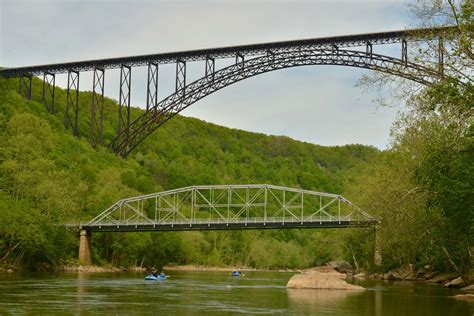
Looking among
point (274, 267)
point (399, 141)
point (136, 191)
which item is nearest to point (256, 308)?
point (399, 141)

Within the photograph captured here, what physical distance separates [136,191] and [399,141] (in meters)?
50.0

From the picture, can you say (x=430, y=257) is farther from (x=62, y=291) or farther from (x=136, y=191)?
(x=136, y=191)

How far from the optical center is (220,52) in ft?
237

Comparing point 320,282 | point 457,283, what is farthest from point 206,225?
point 457,283

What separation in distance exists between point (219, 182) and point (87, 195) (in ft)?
213

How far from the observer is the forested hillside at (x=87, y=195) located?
6406 centimetres

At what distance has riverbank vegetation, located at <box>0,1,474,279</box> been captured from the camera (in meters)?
28.4

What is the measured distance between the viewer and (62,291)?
38.7m

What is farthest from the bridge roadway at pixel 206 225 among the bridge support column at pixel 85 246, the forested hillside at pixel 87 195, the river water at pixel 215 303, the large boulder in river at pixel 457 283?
the river water at pixel 215 303

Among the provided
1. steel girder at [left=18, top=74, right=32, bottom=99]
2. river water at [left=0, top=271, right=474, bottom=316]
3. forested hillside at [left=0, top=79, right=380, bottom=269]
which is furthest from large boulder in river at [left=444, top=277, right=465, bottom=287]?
steel girder at [left=18, top=74, right=32, bottom=99]

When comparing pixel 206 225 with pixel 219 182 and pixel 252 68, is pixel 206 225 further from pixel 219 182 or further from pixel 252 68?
pixel 219 182

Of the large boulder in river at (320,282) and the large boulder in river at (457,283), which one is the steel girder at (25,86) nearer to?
the large boulder in river at (320,282)

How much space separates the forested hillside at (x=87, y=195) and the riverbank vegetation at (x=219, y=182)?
0.16 metres

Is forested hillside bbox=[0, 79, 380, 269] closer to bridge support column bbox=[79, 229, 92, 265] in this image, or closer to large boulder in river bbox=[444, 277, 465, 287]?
bridge support column bbox=[79, 229, 92, 265]
